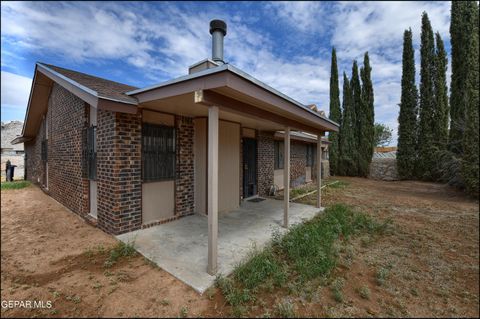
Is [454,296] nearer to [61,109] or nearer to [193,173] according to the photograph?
[193,173]

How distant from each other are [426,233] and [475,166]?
20.1 feet

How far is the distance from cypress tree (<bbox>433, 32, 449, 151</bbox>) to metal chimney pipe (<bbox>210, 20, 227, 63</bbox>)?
601 inches

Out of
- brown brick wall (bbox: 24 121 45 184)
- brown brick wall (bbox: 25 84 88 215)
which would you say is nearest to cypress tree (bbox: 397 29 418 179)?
brown brick wall (bbox: 25 84 88 215)

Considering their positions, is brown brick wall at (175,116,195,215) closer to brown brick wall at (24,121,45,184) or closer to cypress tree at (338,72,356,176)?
brown brick wall at (24,121,45,184)

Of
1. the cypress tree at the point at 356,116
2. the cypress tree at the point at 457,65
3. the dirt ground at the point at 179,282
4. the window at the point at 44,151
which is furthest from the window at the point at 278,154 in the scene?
the cypress tree at the point at 356,116

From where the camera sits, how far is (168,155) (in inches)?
192

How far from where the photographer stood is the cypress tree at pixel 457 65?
10.9 m

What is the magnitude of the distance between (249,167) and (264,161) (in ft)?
3.54

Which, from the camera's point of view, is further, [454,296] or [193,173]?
[193,173]

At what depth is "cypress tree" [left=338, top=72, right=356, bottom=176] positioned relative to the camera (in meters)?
17.2

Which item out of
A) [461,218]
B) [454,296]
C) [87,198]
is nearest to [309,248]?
[454,296]

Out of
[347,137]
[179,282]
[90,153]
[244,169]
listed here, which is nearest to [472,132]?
[244,169]

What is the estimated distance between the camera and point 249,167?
7.62 m

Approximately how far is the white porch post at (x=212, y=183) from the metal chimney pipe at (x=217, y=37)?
2.97m
